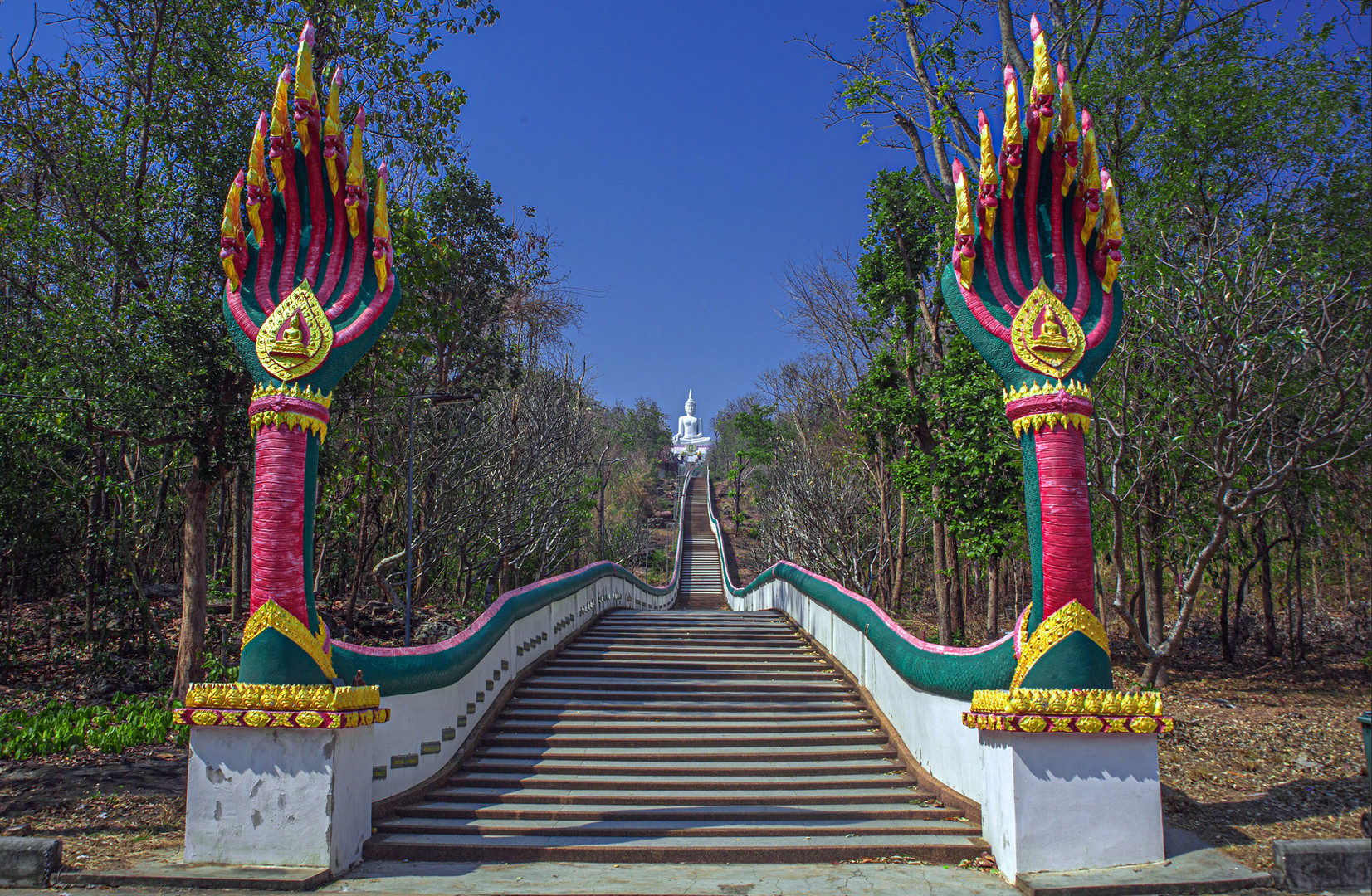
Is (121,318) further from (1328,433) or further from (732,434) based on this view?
(732,434)

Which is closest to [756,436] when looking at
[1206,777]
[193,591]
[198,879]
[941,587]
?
Answer: [941,587]

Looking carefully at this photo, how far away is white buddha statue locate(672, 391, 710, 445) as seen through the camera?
8819cm

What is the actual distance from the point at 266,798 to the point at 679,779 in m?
3.37

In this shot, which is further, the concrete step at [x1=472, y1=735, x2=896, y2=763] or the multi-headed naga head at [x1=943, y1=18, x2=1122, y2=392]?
the concrete step at [x1=472, y1=735, x2=896, y2=763]

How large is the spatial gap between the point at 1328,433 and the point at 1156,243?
3145 millimetres

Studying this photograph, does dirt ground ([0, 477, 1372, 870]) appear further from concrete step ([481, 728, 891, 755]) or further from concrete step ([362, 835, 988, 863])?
concrete step ([481, 728, 891, 755])

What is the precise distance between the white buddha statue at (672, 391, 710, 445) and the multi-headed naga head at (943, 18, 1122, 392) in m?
80.8

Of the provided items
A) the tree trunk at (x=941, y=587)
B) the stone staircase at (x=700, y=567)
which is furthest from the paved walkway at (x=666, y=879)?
the stone staircase at (x=700, y=567)

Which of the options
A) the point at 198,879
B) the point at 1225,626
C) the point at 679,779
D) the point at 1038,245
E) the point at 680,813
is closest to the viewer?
the point at 198,879

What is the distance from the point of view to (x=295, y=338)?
6.41 m

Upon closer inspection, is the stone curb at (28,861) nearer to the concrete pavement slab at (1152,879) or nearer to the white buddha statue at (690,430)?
the concrete pavement slab at (1152,879)

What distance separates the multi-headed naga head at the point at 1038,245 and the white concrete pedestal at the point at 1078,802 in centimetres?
259

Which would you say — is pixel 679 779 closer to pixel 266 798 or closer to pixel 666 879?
pixel 666 879

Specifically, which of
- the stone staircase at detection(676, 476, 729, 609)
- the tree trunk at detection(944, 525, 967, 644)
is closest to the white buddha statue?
the stone staircase at detection(676, 476, 729, 609)
